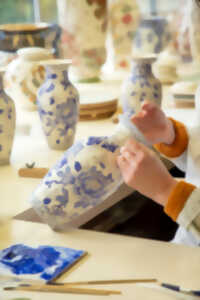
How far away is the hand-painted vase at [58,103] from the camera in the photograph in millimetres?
1593

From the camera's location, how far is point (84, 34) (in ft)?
7.96

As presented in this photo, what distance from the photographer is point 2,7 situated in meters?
2.73

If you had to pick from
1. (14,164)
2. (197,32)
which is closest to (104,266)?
(14,164)

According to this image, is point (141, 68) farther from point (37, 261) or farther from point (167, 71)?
point (37, 261)

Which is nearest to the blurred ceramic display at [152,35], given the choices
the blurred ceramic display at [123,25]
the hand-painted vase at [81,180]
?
the blurred ceramic display at [123,25]

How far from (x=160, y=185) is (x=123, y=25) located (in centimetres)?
169

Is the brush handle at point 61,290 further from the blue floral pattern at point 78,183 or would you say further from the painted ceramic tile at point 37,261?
the blue floral pattern at point 78,183

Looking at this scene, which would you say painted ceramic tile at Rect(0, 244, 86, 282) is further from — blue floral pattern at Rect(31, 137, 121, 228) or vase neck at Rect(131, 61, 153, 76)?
vase neck at Rect(131, 61, 153, 76)

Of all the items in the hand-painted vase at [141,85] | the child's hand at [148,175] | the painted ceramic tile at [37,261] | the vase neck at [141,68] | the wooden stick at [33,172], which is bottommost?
the painted ceramic tile at [37,261]

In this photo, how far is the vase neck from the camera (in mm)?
1758

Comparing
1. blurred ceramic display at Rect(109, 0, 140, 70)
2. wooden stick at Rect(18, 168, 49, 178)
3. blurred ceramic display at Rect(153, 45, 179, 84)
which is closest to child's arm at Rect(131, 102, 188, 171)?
wooden stick at Rect(18, 168, 49, 178)

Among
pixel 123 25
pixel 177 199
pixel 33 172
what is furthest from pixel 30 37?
pixel 177 199

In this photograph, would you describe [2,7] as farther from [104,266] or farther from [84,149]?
[104,266]

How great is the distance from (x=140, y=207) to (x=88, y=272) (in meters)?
0.92
